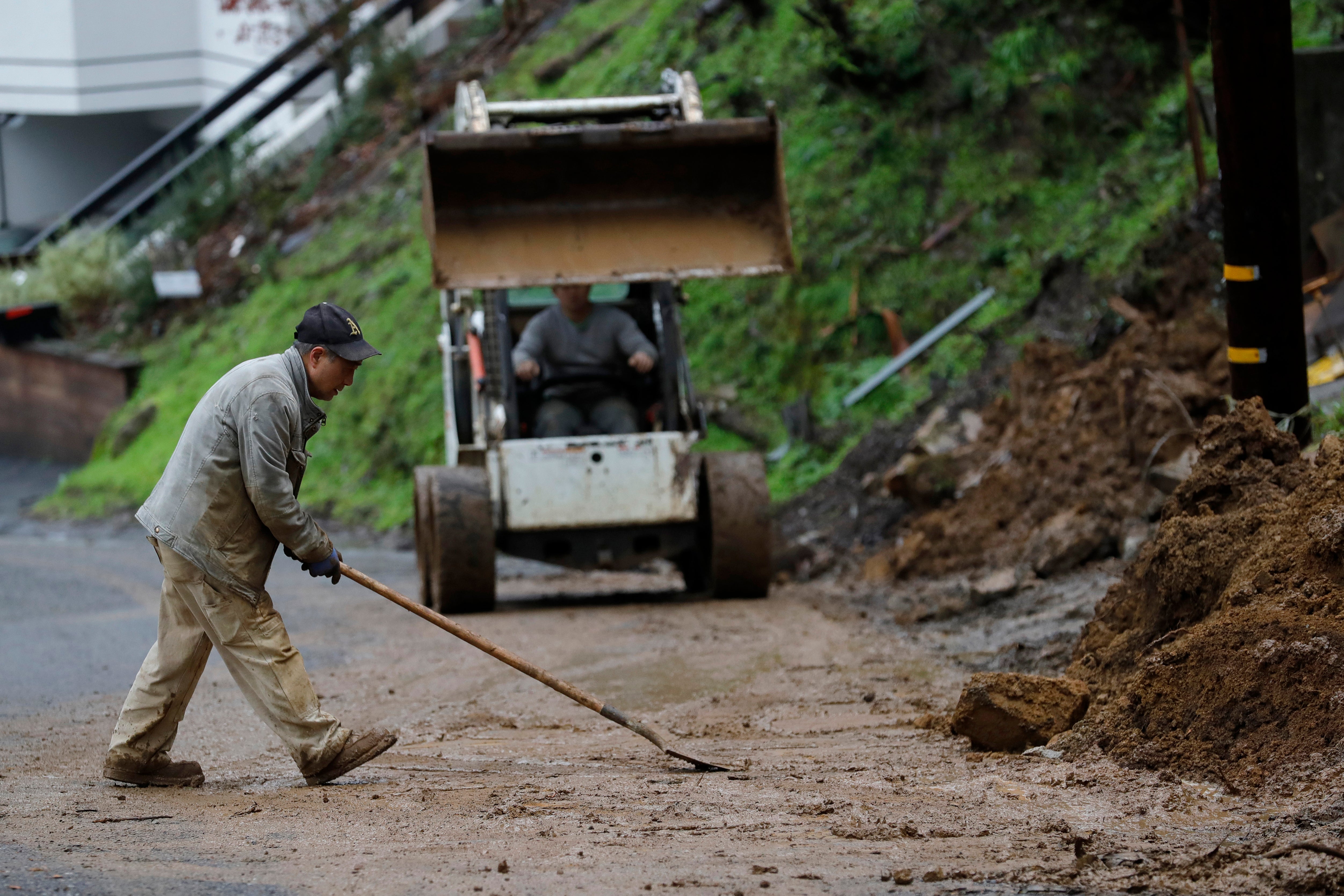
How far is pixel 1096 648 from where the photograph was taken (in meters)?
5.56

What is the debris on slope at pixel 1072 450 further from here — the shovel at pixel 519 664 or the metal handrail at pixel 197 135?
the metal handrail at pixel 197 135

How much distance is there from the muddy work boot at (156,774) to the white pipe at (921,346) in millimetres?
8208

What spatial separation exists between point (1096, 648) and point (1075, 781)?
1.34 metres

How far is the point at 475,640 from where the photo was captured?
206 inches

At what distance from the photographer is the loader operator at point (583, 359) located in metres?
9.27

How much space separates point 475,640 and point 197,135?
847 inches

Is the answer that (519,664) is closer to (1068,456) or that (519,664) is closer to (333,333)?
(333,333)

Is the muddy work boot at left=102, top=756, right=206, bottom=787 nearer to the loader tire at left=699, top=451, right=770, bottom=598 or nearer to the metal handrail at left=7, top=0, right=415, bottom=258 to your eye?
the loader tire at left=699, top=451, right=770, bottom=598

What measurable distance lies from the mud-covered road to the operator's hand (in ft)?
2.39

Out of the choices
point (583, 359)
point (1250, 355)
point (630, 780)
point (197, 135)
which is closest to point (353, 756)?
point (630, 780)

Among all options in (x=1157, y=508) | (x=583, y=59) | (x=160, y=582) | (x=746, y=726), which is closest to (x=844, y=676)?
(x=746, y=726)

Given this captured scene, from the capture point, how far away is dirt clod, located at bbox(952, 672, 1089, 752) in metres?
4.90

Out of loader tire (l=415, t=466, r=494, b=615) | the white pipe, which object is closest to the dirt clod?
loader tire (l=415, t=466, r=494, b=615)

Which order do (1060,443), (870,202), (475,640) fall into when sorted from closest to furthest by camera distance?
1. (475,640)
2. (1060,443)
3. (870,202)
